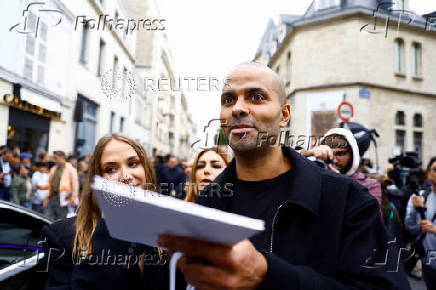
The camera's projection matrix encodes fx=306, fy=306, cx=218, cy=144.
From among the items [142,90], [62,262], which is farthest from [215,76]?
[62,262]

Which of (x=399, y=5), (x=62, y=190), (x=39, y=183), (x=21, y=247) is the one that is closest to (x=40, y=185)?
(x=39, y=183)

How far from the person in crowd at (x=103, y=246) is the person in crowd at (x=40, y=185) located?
469cm

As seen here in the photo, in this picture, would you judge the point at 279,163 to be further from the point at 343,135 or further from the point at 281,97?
the point at 343,135

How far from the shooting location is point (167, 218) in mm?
718

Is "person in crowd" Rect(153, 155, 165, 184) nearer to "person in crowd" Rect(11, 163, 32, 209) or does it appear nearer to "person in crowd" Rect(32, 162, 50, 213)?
"person in crowd" Rect(32, 162, 50, 213)

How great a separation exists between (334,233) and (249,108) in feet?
2.14

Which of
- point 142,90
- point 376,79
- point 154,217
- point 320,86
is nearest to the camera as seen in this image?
point 154,217

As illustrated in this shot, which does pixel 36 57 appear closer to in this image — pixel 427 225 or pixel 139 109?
pixel 139 109

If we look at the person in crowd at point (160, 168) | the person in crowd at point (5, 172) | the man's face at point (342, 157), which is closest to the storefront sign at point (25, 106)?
the person in crowd at point (5, 172)

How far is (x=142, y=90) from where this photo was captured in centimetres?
221

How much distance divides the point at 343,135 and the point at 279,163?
1.03m

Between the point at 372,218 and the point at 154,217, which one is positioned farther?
the point at 372,218

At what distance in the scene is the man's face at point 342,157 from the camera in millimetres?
2273

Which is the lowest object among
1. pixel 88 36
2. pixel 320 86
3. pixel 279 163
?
pixel 279 163
